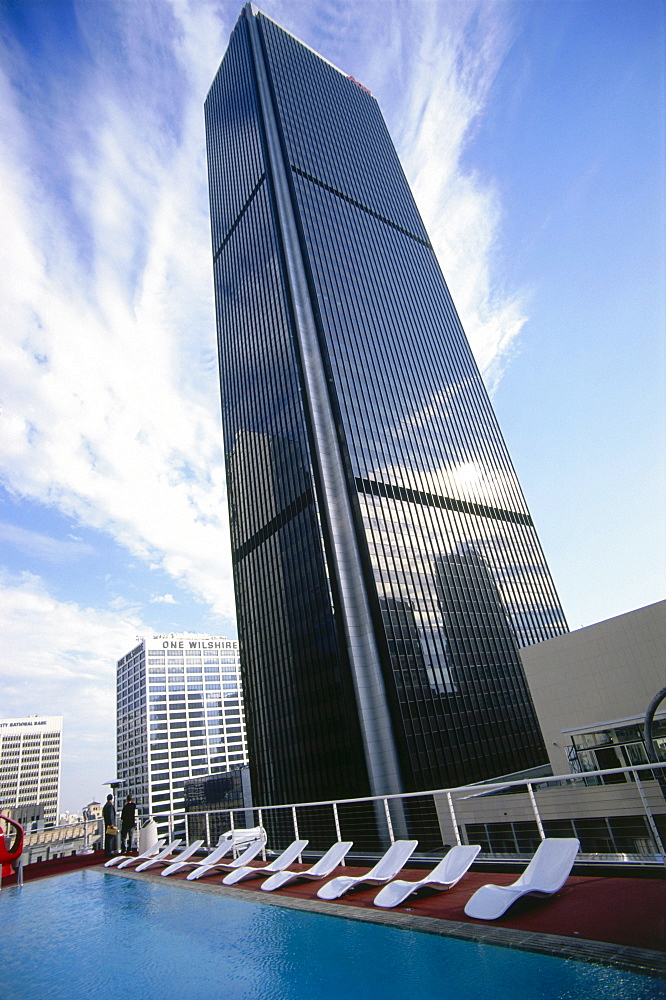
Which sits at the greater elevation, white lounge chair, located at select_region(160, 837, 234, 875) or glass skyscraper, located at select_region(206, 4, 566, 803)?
glass skyscraper, located at select_region(206, 4, 566, 803)

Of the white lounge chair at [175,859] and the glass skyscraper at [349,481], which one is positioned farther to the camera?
the glass skyscraper at [349,481]

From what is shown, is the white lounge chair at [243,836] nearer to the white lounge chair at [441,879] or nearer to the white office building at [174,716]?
the white lounge chair at [441,879]

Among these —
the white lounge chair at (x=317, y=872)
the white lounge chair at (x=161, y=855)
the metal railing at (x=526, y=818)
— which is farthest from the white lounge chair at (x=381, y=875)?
the white lounge chair at (x=161, y=855)

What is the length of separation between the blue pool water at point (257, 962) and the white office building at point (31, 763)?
180555 millimetres

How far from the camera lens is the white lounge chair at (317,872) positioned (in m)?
10.3

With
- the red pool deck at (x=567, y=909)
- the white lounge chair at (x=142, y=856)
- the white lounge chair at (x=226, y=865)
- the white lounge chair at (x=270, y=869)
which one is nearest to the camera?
the red pool deck at (x=567, y=909)

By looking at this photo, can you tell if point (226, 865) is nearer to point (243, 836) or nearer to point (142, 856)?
point (243, 836)

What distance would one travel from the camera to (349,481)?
57.2m

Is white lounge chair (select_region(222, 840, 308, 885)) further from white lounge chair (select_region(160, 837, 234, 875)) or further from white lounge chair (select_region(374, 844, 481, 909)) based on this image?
white lounge chair (select_region(374, 844, 481, 909))

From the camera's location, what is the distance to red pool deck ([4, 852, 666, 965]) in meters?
5.31

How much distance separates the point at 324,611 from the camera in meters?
53.8

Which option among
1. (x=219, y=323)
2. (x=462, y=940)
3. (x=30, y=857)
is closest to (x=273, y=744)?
(x=30, y=857)

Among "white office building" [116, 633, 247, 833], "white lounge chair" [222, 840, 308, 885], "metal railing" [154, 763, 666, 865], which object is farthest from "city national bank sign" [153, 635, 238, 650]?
"white lounge chair" [222, 840, 308, 885]

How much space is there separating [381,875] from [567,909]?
373cm
